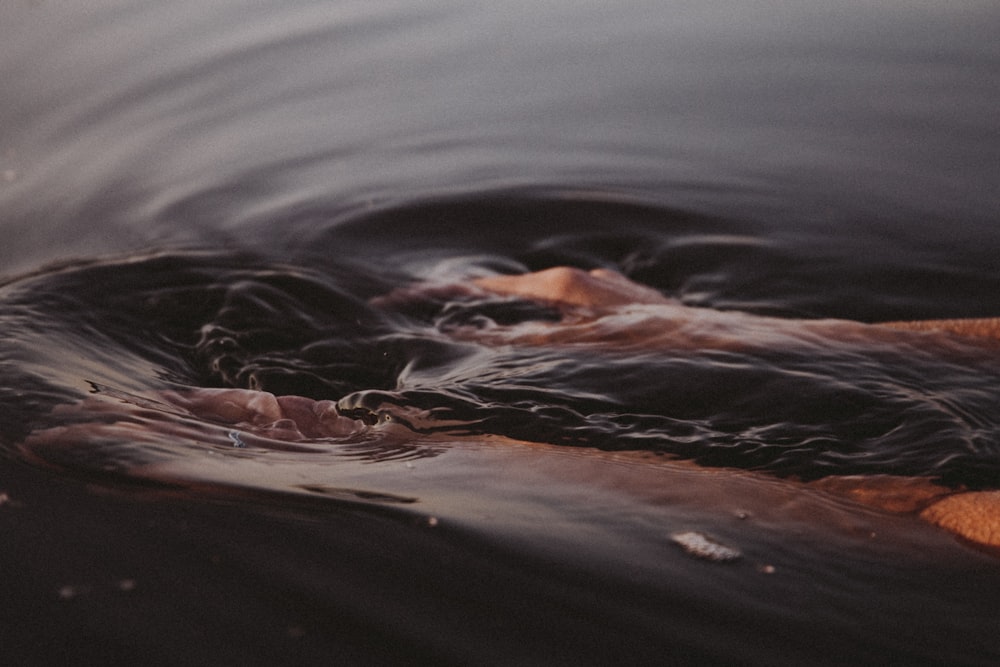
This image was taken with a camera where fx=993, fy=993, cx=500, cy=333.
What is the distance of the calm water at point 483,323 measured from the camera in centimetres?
139

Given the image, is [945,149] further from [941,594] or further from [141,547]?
[141,547]

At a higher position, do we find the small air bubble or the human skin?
the human skin

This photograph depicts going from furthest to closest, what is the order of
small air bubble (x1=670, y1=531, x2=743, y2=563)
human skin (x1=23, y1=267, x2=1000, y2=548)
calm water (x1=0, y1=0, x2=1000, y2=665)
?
human skin (x1=23, y1=267, x2=1000, y2=548)
small air bubble (x1=670, y1=531, x2=743, y2=563)
calm water (x1=0, y1=0, x2=1000, y2=665)

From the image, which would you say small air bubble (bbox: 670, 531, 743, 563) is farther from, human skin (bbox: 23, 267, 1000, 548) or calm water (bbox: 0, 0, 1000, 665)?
human skin (bbox: 23, 267, 1000, 548)

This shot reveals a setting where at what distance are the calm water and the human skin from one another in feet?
0.17

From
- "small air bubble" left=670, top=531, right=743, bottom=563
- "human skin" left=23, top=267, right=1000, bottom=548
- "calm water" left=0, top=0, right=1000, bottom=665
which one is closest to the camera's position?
"calm water" left=0, top=0, right=1000, bottom=665

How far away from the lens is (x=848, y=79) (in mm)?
3918

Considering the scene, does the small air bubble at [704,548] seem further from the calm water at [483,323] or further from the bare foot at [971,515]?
the bare foot at [971,515]

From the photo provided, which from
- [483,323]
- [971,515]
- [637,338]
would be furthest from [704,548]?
[483,323]

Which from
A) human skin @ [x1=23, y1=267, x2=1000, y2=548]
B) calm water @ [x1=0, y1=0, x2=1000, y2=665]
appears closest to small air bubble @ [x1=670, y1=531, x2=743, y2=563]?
calm water @ [x1=0, y1=0, x2=1000, y2=665]

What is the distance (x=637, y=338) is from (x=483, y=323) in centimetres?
50

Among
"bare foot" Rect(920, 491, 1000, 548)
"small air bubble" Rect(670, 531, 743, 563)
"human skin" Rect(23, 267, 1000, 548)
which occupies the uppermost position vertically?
"human skin" Rect(23, 267, 1000, 548)

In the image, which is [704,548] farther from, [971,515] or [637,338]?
[637,338]

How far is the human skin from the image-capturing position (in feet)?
5.44
